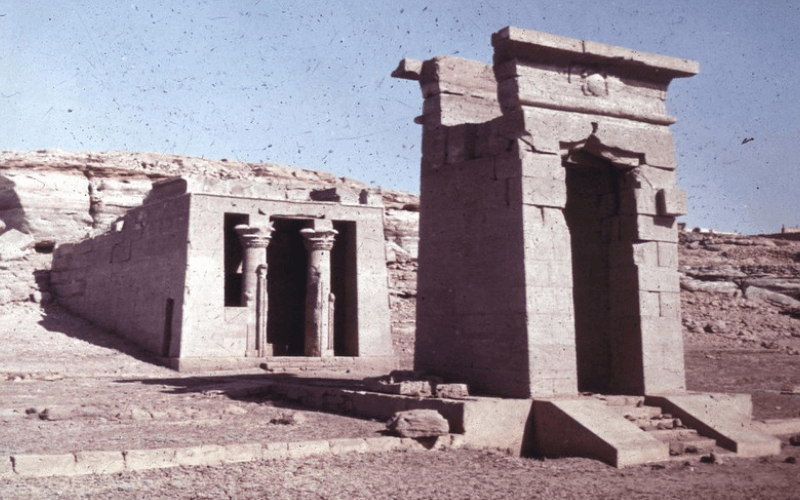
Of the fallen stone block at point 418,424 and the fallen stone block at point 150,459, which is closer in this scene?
the fallen stone block at point 150,459

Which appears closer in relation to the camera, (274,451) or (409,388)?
(274,451)

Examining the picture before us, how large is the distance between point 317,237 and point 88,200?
533 inches

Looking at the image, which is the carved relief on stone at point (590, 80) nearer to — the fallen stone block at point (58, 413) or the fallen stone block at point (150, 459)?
the fallen stone block at point (150, 459)

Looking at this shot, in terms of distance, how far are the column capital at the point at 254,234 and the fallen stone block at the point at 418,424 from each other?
10918mm

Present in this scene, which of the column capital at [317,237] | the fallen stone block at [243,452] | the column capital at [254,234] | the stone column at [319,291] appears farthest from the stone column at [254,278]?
the fallen stone block at [243,452]

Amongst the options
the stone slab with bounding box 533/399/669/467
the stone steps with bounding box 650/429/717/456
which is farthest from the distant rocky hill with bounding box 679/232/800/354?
the stone slab with bounding box 533/399/669/467

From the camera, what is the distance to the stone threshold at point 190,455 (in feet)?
20.6

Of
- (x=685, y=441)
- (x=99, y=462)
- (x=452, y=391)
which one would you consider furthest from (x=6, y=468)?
(x=685, y=441)

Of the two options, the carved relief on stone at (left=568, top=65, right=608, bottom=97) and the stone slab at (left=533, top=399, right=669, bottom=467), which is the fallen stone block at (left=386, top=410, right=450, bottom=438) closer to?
the stone slab at (left=533, top=399, right=669, bottom=467)

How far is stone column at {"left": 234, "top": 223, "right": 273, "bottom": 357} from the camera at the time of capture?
18.5 meters

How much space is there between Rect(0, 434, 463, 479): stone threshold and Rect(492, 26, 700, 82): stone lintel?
14.8 ft

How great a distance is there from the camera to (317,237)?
1928 cm

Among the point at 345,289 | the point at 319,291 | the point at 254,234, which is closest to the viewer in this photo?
the point at 254,234

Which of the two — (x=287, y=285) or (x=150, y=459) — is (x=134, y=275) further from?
(x=150, y=459)
